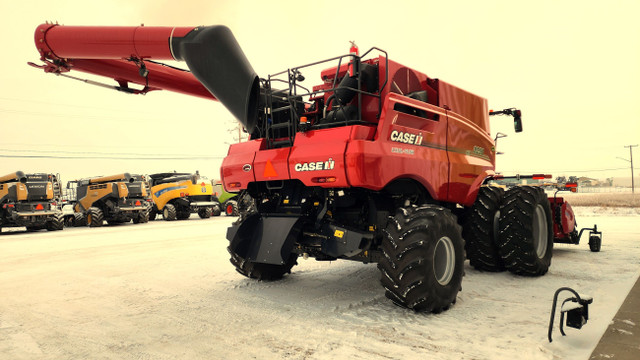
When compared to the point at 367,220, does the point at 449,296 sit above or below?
below

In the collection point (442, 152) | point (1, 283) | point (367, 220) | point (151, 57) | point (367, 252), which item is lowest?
point (1, 283)

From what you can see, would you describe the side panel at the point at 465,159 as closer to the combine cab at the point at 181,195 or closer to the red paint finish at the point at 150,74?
the red paint finish at the point at 150,74

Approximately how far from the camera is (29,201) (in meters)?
16.1

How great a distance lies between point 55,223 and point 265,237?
15.2 meters

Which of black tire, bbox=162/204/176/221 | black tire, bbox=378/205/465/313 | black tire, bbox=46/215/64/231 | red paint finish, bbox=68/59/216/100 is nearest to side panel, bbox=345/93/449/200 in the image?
black tire, bbox=378/205/465/313

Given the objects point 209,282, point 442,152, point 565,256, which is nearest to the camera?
point 442,152

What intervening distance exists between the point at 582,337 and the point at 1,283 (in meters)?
7.34

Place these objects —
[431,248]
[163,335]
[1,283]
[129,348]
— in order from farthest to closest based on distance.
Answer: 1. [1,283]
2. [431,248]
3. [163,335]
4. [129,348]

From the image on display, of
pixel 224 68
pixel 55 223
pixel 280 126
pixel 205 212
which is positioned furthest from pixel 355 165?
pixel 205 212

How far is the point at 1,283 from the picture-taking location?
6.17 metres

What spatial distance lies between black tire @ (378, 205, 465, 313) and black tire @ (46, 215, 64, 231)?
16.5 m

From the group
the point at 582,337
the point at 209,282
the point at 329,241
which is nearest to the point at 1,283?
the point at 209,282

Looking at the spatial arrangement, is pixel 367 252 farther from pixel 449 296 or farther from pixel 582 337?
pixel 582 337

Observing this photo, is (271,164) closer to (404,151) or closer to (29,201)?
(404,151)
